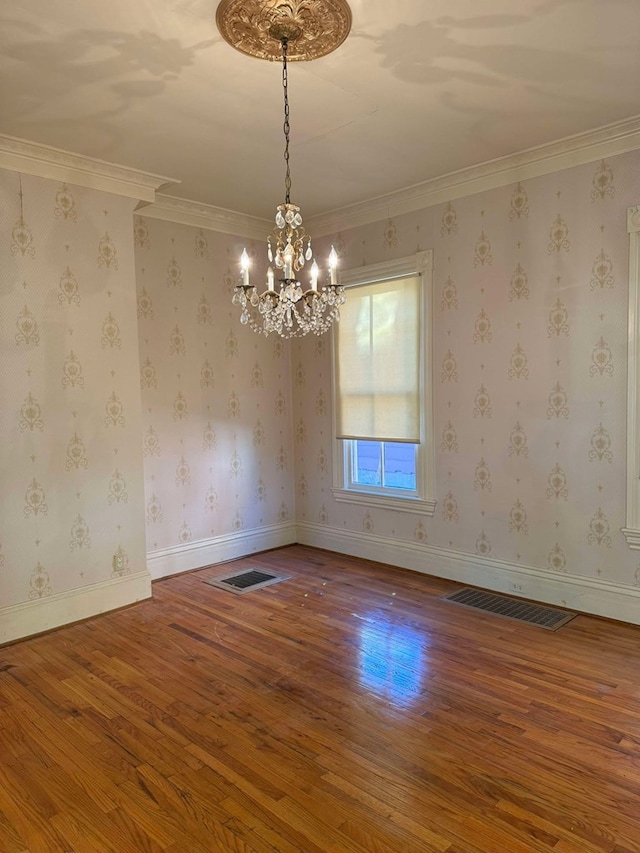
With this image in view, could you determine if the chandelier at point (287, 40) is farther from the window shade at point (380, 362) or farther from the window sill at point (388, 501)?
the window sill at point (388, 501)

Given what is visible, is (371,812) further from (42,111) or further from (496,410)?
(42,111)

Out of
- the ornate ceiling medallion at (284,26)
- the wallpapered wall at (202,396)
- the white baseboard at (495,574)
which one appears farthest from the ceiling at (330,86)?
the white baseboard at (495,574)

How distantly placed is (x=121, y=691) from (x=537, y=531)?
268 centimetres

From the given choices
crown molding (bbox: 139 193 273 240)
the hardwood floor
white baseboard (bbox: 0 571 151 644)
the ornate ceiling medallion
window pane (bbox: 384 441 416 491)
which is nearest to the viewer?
the hardwood floor

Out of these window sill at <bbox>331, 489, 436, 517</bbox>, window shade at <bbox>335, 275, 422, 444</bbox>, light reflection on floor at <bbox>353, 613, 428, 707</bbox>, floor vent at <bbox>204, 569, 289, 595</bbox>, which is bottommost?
floor vent at <bbox>204, 569, 289, 595</bbox>

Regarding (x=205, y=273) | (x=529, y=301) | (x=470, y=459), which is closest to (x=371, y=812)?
(x=470, y=459)

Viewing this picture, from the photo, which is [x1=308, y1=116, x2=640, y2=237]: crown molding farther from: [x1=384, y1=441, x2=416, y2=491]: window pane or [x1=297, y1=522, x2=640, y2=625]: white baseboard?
[x1=297, y1=522, x2=640, y2=625]: white baseboard

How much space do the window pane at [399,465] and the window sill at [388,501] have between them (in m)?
0.12

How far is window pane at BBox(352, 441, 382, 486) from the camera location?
192 inches

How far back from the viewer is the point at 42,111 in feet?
9.85

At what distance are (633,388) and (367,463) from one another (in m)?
2.21

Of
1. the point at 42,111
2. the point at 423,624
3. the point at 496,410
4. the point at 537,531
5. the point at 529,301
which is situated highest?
the point at 42,111

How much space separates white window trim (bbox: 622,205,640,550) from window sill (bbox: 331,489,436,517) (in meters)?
1.40

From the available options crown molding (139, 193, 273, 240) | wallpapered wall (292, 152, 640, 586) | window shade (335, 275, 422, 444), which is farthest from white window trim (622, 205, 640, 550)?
crown molding (139, 193, 273, 240)
